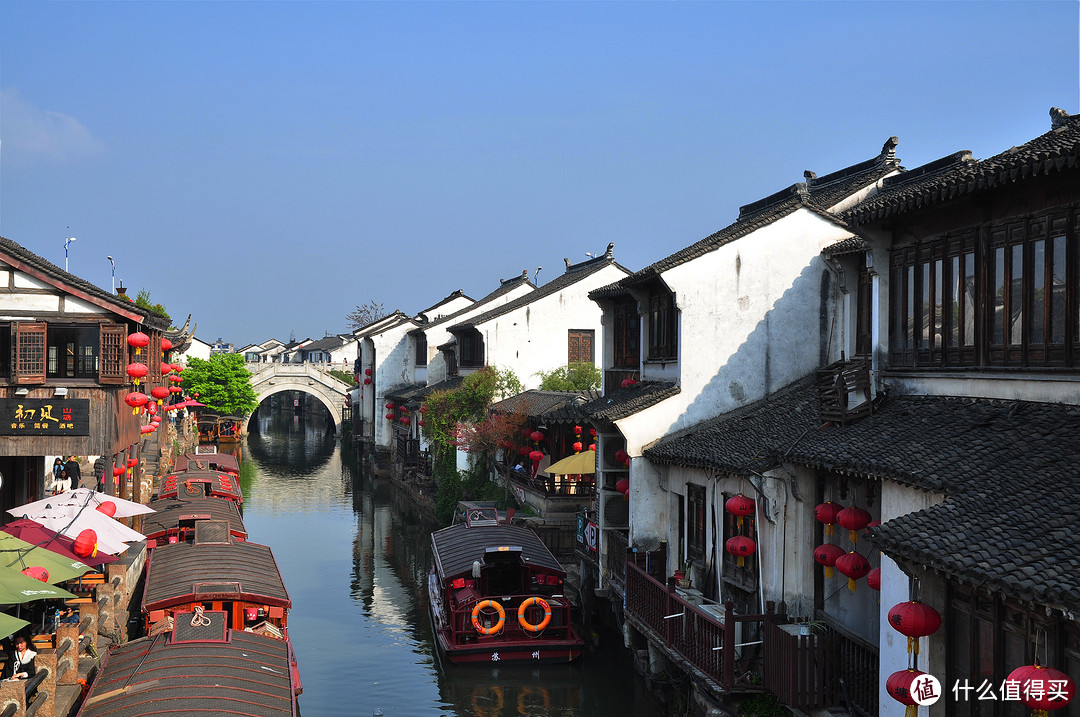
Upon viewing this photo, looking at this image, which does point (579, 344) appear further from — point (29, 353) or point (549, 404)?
point (29, 353)

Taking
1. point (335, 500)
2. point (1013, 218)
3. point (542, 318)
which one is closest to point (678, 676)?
point (1013, 218)

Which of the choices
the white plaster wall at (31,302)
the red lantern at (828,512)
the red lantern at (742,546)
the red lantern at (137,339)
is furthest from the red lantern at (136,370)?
the red lantern at (828,512)

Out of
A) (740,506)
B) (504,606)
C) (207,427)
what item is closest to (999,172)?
(740,506)

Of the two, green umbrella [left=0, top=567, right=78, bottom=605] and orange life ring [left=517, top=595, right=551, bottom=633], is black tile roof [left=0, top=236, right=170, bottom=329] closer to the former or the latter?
green umbrella [left=0, top=567, right=78, bottom=605]

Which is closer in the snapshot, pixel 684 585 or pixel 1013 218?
pixel 1013 218

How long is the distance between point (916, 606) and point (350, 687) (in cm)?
1391

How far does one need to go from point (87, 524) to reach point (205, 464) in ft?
71.3

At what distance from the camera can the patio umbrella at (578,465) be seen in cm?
2402

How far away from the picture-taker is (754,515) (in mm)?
15109

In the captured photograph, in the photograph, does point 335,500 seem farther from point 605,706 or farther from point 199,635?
point 199,635

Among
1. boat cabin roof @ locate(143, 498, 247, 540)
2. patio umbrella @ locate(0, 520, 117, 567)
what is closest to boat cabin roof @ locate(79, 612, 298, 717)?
patio umbrella @ locate(0, 520, 117, 567)

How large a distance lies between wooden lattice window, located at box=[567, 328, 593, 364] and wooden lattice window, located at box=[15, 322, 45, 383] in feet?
76.7

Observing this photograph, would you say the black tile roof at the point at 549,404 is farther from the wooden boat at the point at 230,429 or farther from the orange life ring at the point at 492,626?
the wooden boat at the point at 230,429

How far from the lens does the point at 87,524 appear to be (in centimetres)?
1547
